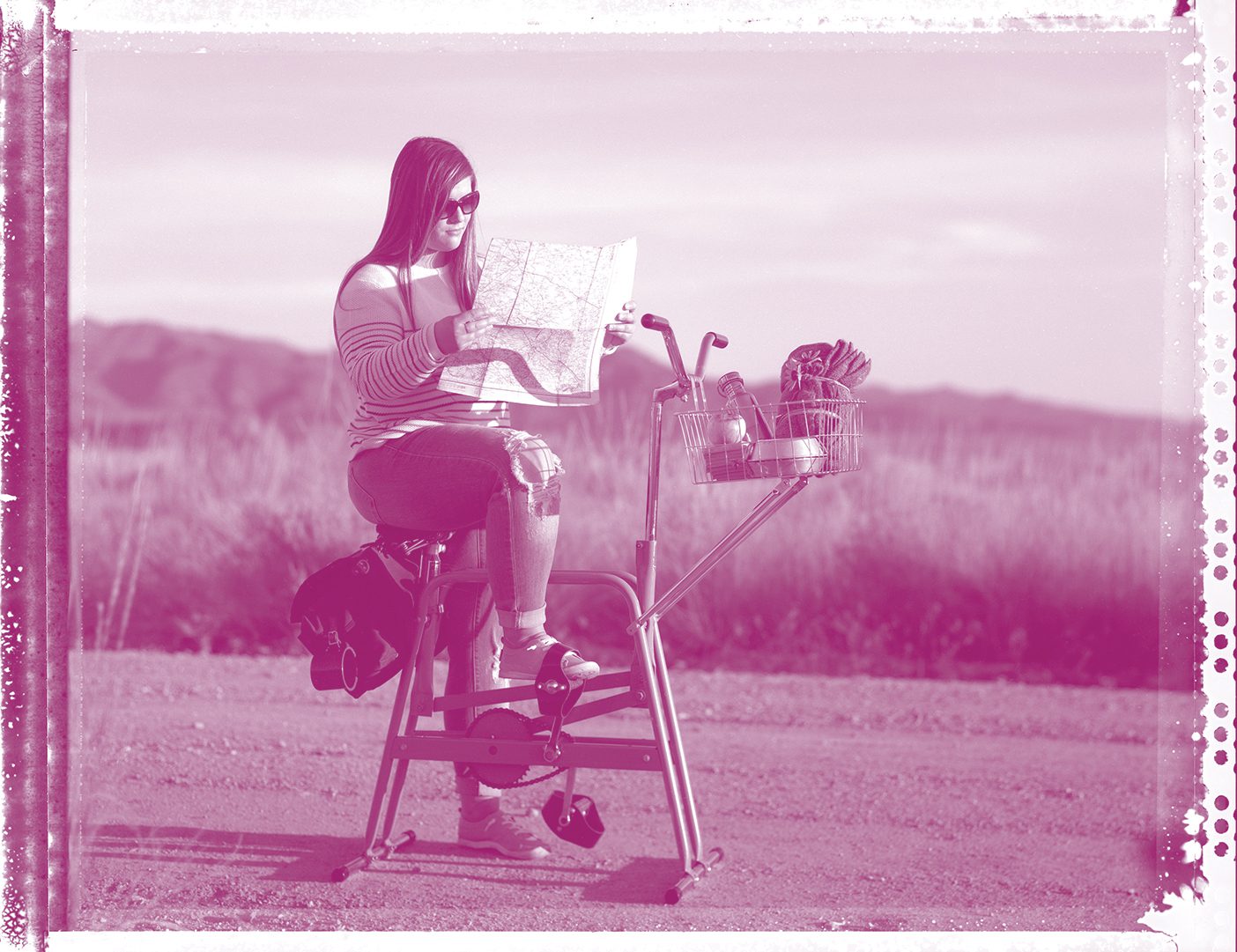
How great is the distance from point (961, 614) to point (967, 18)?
23.1 feet

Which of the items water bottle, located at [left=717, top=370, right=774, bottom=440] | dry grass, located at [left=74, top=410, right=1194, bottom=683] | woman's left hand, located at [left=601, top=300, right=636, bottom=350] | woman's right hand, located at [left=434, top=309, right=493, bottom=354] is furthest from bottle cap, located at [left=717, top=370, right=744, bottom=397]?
dry grass, located at [left=74, top=410, right=1194, bottom=683]

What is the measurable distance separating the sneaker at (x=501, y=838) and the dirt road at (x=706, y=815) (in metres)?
0.04

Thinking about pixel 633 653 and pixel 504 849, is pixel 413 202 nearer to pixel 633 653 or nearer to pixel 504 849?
pixel 633 653

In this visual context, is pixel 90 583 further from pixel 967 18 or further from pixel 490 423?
pixel 967 18

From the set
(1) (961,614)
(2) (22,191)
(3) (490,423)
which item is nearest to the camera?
(2) (22,191)

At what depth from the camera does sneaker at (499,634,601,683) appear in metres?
4.12

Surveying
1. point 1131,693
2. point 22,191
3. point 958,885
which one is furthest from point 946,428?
point 22,191

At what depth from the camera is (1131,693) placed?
31.1ft

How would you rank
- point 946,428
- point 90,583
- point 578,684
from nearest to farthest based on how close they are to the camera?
point 578,684, point 90,583, point 946,428

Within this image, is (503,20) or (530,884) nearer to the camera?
(503,20)

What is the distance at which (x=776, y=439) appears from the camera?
4.13 metres

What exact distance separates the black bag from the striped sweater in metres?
0.36

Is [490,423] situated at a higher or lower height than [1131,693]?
higher

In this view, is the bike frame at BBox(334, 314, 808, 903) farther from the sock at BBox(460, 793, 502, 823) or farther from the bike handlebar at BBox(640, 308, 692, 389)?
the sock at BBox(460, 793, 502, 823)
